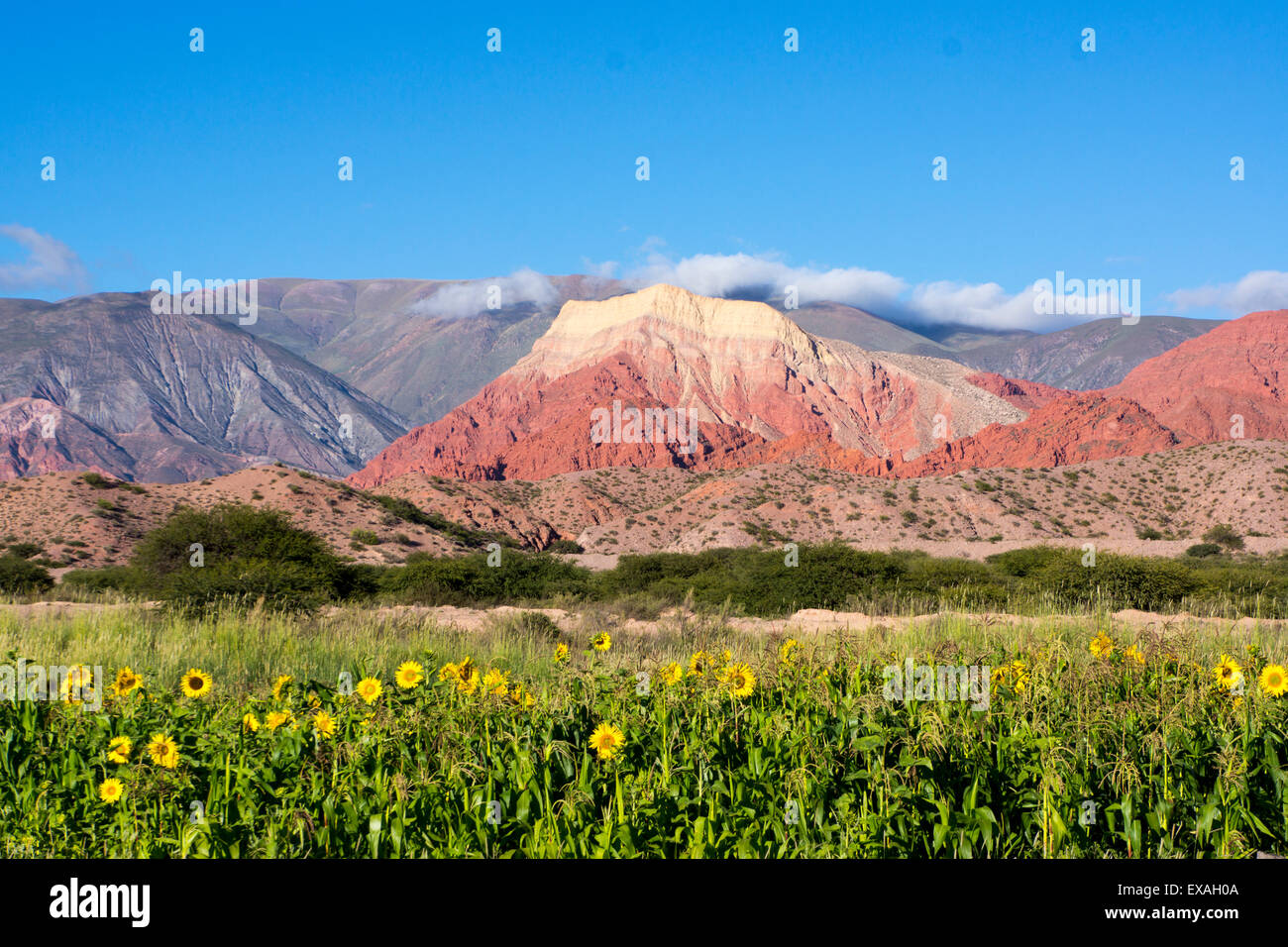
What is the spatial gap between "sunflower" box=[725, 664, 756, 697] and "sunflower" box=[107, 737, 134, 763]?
305 cm

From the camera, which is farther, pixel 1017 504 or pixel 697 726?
pixel 1017 504

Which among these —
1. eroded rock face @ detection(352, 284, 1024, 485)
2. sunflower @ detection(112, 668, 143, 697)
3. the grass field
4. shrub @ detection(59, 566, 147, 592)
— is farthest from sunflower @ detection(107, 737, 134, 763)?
eroded rock face @ detection(352, 284, 1024, 485)

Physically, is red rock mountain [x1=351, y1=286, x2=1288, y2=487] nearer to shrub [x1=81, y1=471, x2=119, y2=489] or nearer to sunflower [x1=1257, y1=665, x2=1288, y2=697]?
shrub [x1=81, y1=471, x2=119, y2=489]

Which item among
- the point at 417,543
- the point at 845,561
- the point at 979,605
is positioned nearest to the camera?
the point at 979,605

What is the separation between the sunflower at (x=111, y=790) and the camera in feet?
13.3

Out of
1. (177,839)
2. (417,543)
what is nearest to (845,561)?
(177,839)

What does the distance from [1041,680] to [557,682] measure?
295 cm

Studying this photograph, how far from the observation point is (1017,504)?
52.8 metres

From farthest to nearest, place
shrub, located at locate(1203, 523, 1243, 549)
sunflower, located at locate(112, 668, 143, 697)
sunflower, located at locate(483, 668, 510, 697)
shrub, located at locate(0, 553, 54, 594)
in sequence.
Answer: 1. shrub, located at locate(1203, 523, 1243, 549)
2. shrub, located at locate(0, 553, 54, 594)
3. sunflower, located at locate(112, 668, 143, 697)
4. sunflower, located at locate(483, 668, 510, 697)

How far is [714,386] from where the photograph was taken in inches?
5719

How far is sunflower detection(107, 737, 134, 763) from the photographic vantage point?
167 inches

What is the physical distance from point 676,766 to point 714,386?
14198 centimetres

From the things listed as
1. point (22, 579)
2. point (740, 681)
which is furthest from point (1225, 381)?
point (740, 681)
